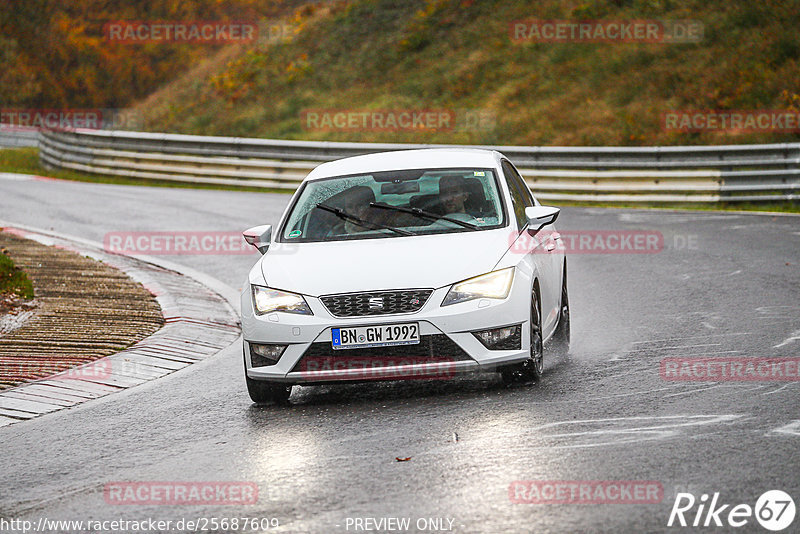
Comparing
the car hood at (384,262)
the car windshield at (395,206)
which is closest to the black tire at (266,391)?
the car hood at (384,262)

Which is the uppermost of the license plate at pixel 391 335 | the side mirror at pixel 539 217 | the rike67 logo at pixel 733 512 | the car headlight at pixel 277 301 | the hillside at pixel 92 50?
the hillside at pixel 92 50

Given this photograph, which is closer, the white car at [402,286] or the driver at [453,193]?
the white car at [402,286]

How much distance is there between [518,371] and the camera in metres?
7.82

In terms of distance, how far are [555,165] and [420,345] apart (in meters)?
16.6

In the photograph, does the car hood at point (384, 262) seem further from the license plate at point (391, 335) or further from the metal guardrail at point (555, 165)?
the metal guardrail at point (555, 165)

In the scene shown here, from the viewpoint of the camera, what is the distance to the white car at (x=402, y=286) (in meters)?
7.48

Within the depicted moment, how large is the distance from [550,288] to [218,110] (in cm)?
3935

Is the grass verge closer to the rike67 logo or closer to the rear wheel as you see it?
the rear wheel

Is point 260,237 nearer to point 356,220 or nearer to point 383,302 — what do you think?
point 356,220

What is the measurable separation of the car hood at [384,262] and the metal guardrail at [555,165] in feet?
46.8

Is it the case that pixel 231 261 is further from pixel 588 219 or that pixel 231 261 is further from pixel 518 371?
pixel 518 371

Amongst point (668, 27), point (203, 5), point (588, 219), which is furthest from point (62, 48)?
point (588, 219)

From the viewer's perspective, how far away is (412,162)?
912cm

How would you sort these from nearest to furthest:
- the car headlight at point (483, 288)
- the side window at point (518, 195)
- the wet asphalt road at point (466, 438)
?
1. the wet asphalt road at point (466, 438)
2. the car headlight at point (483, 288)
3. the side window at point (518, 195)
